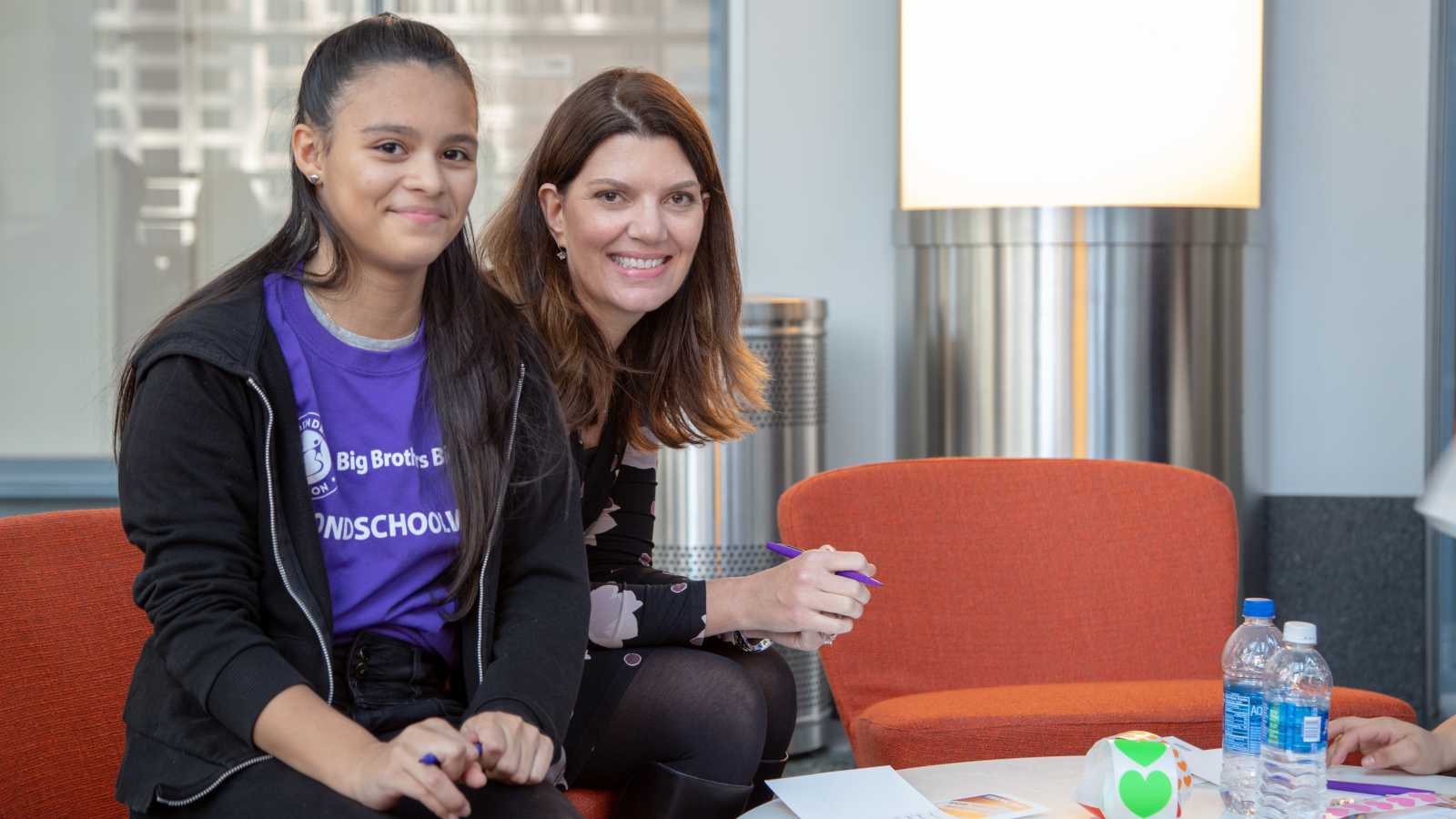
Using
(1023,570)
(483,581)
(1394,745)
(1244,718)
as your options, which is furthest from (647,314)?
(1394,745)

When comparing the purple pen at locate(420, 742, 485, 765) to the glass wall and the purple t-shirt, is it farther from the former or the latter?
the glass wall

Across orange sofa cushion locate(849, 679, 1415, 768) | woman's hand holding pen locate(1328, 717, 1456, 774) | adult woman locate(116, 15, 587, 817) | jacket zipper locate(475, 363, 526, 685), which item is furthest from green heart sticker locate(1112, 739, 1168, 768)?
jacket zipper locate(475, 363, 526, 685)

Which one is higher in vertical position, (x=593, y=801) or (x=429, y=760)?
(x=429, y=760)

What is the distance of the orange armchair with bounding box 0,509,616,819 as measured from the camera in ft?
4.60

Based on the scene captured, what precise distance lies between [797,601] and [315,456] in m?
0.60

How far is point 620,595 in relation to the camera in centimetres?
167

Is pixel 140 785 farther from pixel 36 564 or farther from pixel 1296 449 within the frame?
pixel 1296 449

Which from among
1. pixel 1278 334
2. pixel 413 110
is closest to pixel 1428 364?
pixel 1278 334

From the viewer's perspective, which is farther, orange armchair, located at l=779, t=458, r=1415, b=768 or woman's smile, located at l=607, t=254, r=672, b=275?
orange armchair, located at l=779, t=458, r=1415, b=768

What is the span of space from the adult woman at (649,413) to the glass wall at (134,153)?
1827 mm

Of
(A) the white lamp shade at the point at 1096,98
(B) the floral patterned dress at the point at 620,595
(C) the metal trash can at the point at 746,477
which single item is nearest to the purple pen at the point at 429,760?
(B) the floral patterned dress at the point at 620,595

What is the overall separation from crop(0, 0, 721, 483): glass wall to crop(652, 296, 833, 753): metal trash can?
106 centimetres

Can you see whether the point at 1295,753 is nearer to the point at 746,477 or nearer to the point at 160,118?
the point at 746,477

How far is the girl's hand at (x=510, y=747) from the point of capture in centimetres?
120
